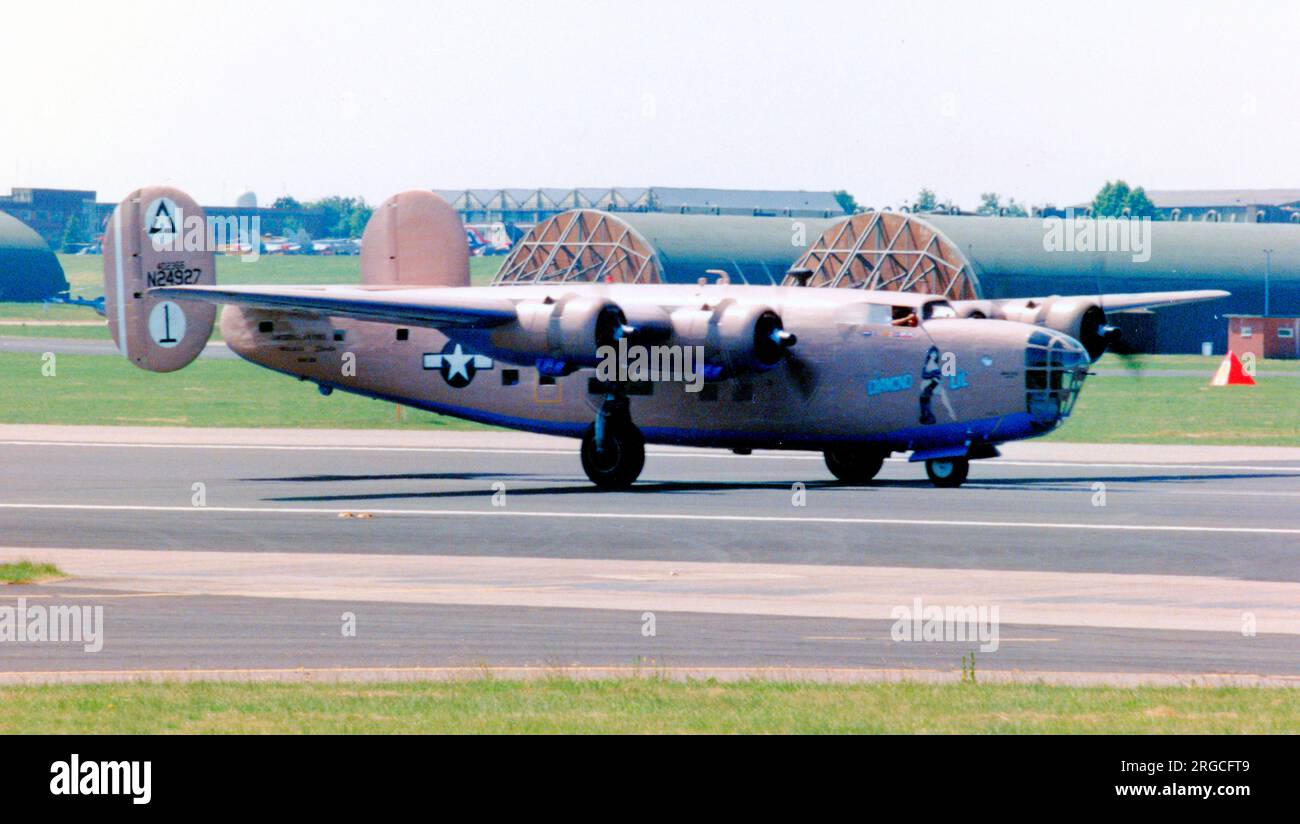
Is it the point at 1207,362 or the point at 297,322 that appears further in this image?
A: the point at 1207,362

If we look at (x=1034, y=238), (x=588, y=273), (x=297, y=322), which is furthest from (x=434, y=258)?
(x=1034, y=238)

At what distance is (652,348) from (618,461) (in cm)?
244

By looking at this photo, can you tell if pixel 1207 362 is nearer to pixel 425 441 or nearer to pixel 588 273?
pixel 588 273

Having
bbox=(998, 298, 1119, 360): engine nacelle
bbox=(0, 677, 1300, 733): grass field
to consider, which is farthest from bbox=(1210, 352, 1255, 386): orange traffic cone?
bbox=(0, 677, 1300, 733): grass field

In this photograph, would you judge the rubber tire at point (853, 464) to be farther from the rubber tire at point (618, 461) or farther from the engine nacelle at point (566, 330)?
the engine nacelle at point (566, 330)

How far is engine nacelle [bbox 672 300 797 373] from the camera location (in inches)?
1395

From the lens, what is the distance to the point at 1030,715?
49.3ft

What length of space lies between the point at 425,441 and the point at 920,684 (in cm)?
3552

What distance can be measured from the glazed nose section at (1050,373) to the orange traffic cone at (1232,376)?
45.3m

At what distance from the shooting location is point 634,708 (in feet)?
50.3

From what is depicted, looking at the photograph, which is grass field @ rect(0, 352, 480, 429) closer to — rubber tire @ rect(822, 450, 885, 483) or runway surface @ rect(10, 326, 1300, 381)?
runway surface @ rect(10, 326, 1300, 381)

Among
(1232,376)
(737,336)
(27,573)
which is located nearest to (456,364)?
(737,336)

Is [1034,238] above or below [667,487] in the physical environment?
above

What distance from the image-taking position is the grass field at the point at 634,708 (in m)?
14.4
